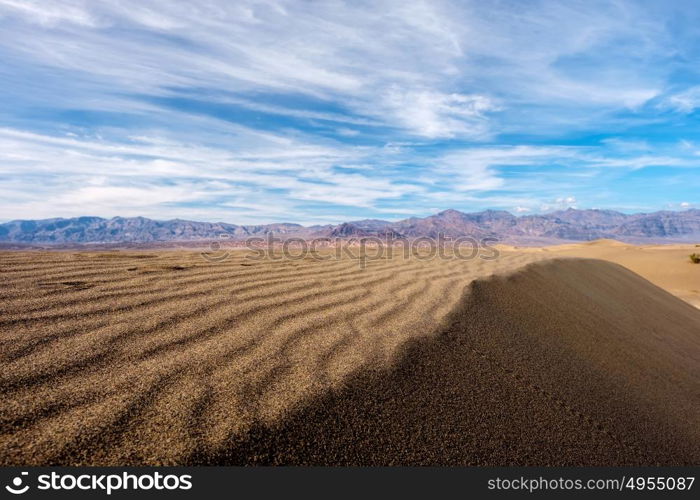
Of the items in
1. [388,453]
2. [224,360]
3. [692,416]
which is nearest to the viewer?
[388,453]

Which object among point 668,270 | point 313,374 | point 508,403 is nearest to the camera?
point 313,374

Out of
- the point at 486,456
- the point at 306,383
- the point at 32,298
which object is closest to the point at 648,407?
the point at 486,456

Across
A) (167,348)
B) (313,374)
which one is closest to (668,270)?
(313,374)

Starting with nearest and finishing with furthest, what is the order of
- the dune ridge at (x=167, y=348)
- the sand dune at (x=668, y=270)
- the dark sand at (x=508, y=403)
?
the dune ridge at (x=167, y=348)
the dark sand at (x=508, y=403)
the sand dune at (x=668, y=270)

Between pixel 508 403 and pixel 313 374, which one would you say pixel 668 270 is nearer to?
→ pixel 508 403

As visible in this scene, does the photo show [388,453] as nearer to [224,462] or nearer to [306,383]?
[306,383]

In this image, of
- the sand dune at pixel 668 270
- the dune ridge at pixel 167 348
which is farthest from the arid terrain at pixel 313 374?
the sand dune at pixel 668 270

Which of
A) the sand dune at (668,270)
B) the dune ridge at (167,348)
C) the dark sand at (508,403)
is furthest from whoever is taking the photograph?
the sand dune at (668,270)

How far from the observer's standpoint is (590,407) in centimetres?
235

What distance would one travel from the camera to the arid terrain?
145 centimetres

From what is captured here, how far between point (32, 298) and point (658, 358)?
559 centimetres

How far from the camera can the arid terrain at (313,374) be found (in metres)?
1.45

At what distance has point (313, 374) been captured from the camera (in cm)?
199

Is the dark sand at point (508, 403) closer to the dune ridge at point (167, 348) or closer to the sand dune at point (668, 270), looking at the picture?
the dune ridge at point (167, 348)
